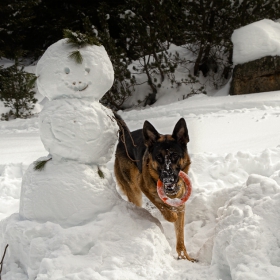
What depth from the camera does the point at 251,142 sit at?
5.39 m

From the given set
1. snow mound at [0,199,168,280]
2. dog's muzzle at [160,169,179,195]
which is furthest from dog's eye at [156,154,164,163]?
snow mound at [0,199,168,280]

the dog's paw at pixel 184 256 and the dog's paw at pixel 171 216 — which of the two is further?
the dog's paw at pixel 171 216

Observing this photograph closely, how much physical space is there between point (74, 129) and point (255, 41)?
859 cm

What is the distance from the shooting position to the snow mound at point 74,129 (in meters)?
2.66

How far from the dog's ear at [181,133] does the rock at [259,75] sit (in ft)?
24.1

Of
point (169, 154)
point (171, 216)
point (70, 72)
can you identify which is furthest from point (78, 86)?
point (171, 216)

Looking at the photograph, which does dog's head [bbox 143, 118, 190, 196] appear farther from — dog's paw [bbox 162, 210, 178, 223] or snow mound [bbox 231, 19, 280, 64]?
snow mound [bbox 231, 19, 280, 64]

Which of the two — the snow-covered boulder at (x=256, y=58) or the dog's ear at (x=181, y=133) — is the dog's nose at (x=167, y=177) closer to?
the dog's ear at (x=181, y=133)

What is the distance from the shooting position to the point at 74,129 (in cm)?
266

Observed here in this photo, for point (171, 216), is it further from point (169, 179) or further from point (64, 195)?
point (64, 195)

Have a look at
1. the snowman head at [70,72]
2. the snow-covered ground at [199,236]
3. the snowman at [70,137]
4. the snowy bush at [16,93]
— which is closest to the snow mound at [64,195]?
the snowman at [70,137]

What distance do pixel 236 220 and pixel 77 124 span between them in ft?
4.82

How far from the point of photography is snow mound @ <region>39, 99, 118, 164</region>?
2.66 metres

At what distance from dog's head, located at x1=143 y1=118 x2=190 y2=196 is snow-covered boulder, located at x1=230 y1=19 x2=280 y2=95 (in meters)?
7.38
